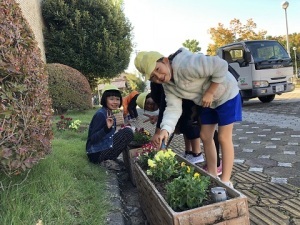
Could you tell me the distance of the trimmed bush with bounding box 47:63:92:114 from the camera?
8672 millimetres

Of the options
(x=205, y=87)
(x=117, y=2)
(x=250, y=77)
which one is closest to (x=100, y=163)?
(x=205, y=87)

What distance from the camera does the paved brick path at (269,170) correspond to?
2.13 meters

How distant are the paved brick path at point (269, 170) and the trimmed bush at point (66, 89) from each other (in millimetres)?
4783

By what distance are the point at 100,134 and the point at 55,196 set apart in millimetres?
1081

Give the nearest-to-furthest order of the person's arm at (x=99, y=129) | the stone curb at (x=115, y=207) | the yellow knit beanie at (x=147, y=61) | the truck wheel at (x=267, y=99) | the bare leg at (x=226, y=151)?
the stone curb at (x=115, y=207)
the yellow knit beanie at (x=147, y=61)
the bare leg at (x=226, y=151)
the person's arm at (x=99, y=129)
the truck wheel at (x=267, y=99)

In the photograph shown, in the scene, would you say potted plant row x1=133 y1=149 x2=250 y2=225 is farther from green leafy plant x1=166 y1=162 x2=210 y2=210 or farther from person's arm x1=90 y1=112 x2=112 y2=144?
person's arm x1=90 y1=112 x2=112 y2=144

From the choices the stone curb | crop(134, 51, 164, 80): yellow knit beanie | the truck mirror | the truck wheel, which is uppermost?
the truck mirror

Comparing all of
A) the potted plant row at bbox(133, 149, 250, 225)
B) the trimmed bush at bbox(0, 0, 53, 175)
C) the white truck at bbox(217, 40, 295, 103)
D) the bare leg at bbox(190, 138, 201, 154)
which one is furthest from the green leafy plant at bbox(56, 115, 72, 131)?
the white truck at bbox(217, 40, 295, 103)

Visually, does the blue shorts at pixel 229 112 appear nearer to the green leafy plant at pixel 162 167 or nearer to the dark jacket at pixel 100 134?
the green leafy plant at pixel 162 167

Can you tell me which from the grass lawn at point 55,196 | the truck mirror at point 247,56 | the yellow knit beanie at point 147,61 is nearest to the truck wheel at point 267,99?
the truck mirror at point 247,56

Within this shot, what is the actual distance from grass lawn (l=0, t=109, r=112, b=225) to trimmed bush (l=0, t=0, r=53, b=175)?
20 centimetres

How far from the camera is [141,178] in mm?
2121

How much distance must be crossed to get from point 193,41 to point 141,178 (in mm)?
57931

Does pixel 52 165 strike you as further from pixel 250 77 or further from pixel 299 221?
pixel 250 77
